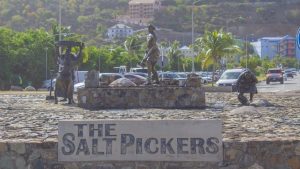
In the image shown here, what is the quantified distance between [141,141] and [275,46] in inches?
6952

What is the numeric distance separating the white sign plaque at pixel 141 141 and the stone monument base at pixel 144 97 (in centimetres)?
1152

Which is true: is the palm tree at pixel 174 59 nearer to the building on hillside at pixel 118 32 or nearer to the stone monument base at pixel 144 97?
the building on hillside at pixel 118 32

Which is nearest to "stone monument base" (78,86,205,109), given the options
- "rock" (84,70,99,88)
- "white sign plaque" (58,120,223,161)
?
"rock" (84,70,99,88)

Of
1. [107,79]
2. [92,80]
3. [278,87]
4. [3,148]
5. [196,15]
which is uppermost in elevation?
[196,15]

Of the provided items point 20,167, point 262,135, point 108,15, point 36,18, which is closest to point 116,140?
point 20,167

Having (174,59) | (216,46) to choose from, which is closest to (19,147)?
(216,46)

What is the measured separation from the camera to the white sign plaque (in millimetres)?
8031

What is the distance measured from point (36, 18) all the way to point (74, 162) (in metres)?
155

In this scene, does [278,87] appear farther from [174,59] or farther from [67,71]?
[174,59]

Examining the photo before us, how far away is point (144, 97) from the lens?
786 inches

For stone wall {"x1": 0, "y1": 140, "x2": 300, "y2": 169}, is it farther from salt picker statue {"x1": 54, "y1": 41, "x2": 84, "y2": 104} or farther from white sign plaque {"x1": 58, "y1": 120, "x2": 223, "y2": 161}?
salt picker statue {"x1": 54, "y1": 41, "x2": 84, "y2": 104}

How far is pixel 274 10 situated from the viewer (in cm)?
19100

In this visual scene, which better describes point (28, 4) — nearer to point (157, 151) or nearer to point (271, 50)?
point (271, 50)

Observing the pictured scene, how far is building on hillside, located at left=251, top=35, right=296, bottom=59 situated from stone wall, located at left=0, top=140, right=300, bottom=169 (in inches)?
6550
